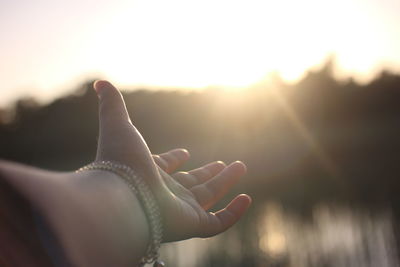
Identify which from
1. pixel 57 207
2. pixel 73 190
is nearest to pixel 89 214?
pixel 73 190

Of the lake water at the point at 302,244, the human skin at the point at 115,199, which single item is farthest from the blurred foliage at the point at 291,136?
the human skin at the point at 115,199

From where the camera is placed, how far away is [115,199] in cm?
130

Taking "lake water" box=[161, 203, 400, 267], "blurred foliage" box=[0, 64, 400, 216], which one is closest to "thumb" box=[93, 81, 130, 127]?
"lake water" box=[161, 203, 400, 267]

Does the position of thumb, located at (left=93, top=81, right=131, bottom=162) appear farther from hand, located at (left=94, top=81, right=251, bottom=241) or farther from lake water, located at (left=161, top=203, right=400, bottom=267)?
lake water, located at (left=161, top=203, right=400, bottom=267)

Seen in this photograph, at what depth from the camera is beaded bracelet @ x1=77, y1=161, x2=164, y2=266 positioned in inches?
56.6

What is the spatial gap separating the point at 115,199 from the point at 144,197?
16 cm

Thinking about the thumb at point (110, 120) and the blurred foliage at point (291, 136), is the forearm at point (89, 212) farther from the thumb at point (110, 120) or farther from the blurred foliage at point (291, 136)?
the blurred foliage at point (291, 136)

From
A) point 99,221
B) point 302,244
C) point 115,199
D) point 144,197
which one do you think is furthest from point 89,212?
point 302,244

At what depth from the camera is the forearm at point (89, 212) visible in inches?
34.8

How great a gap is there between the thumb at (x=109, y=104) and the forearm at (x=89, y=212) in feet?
0.88

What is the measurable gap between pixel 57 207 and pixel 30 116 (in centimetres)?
1539

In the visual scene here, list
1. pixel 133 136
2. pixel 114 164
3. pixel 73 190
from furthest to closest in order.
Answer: pixel 133 136
pixel 114 164
pixel 73 190

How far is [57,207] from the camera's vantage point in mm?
955

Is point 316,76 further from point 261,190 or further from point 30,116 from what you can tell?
point 30,116
